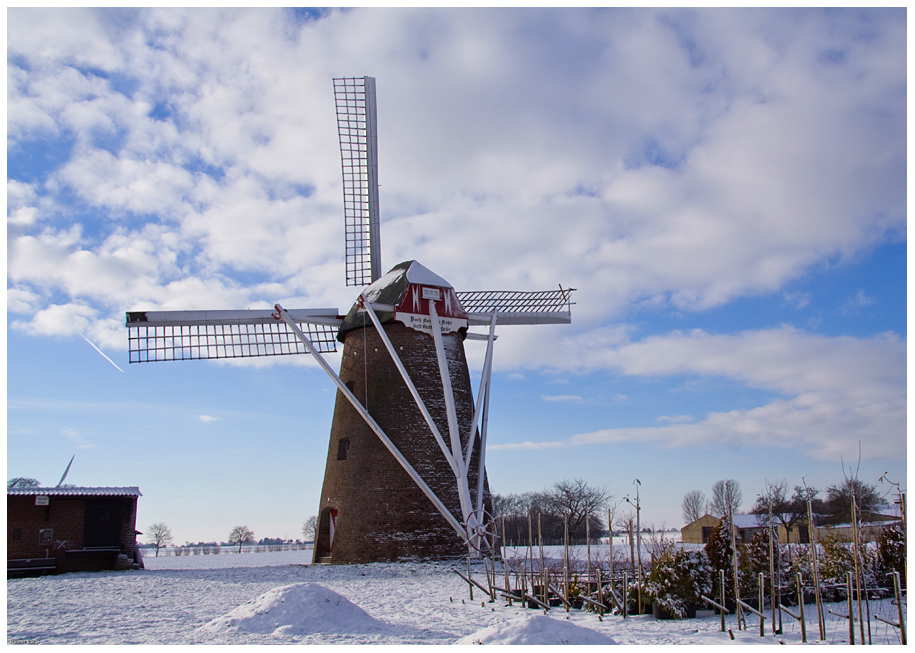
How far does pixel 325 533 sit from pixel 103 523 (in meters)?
5.31

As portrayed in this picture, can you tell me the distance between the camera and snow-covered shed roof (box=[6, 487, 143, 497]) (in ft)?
54.9

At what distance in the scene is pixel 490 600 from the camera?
12047 millimetres

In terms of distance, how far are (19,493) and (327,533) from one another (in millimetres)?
7155

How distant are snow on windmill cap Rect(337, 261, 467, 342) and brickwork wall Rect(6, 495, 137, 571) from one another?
25.2ft

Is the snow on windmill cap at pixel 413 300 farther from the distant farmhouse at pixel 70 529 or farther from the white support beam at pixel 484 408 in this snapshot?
the distant farmhouse at pixel 70 529

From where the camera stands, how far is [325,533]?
61.4 feet

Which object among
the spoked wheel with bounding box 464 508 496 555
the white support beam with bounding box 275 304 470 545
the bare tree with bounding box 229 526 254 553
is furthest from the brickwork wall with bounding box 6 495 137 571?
the bare tree with bounding box 229 526 254 553

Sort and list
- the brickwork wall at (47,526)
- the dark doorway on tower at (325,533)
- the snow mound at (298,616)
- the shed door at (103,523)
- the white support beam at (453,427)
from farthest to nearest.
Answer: the dark doorway on tower at (325,533) → the shed door at (103,523) → the white support beam at (453,427) → the brickwork wall at (47,526) → the snow mound at (298,616)

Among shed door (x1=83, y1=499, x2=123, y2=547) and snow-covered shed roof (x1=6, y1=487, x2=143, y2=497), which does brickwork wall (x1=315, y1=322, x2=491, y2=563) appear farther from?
shed door (x1=83, y1=499, x2=123, y2=547)

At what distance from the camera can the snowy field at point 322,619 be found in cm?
846

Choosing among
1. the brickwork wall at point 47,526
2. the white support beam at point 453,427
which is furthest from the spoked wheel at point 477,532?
the brickwork wall at point 47,526

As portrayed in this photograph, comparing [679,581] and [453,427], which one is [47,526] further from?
[679,581]

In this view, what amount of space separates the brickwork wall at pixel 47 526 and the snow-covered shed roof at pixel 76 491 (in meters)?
0.11
